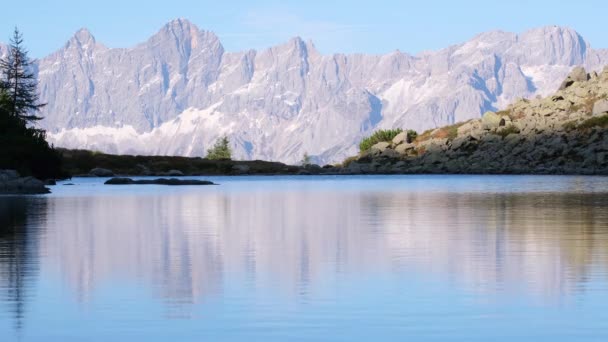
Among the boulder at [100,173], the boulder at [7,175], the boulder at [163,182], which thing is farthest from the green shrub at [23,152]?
the boulder at [100,173]

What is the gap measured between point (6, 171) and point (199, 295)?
7365cm

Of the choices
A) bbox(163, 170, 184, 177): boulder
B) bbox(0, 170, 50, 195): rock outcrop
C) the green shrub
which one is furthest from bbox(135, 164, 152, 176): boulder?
bbox(0, 170, 50, 195): rock outcrop

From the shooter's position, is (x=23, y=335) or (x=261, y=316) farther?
(x=261, y=316)

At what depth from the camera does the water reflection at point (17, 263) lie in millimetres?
20609

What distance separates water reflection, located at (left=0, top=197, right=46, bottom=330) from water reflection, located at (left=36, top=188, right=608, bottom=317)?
58 centimetres

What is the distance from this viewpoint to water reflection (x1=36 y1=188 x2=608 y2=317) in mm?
24047

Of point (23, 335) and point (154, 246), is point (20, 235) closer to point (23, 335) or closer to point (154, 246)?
point (154, 246)

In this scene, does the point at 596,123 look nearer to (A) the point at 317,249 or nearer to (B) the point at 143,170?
(B) the point at 143,170

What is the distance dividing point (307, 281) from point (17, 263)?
30.1 feet

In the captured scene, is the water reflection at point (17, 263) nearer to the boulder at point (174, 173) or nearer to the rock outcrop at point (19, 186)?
the rock outcrop at point (19, 186)

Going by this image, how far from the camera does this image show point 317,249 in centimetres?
3288

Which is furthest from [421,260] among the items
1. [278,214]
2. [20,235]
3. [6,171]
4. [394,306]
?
[6,171]

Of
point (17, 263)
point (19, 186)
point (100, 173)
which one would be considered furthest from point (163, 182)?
point (17, 263)

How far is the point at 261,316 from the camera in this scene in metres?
19.0
